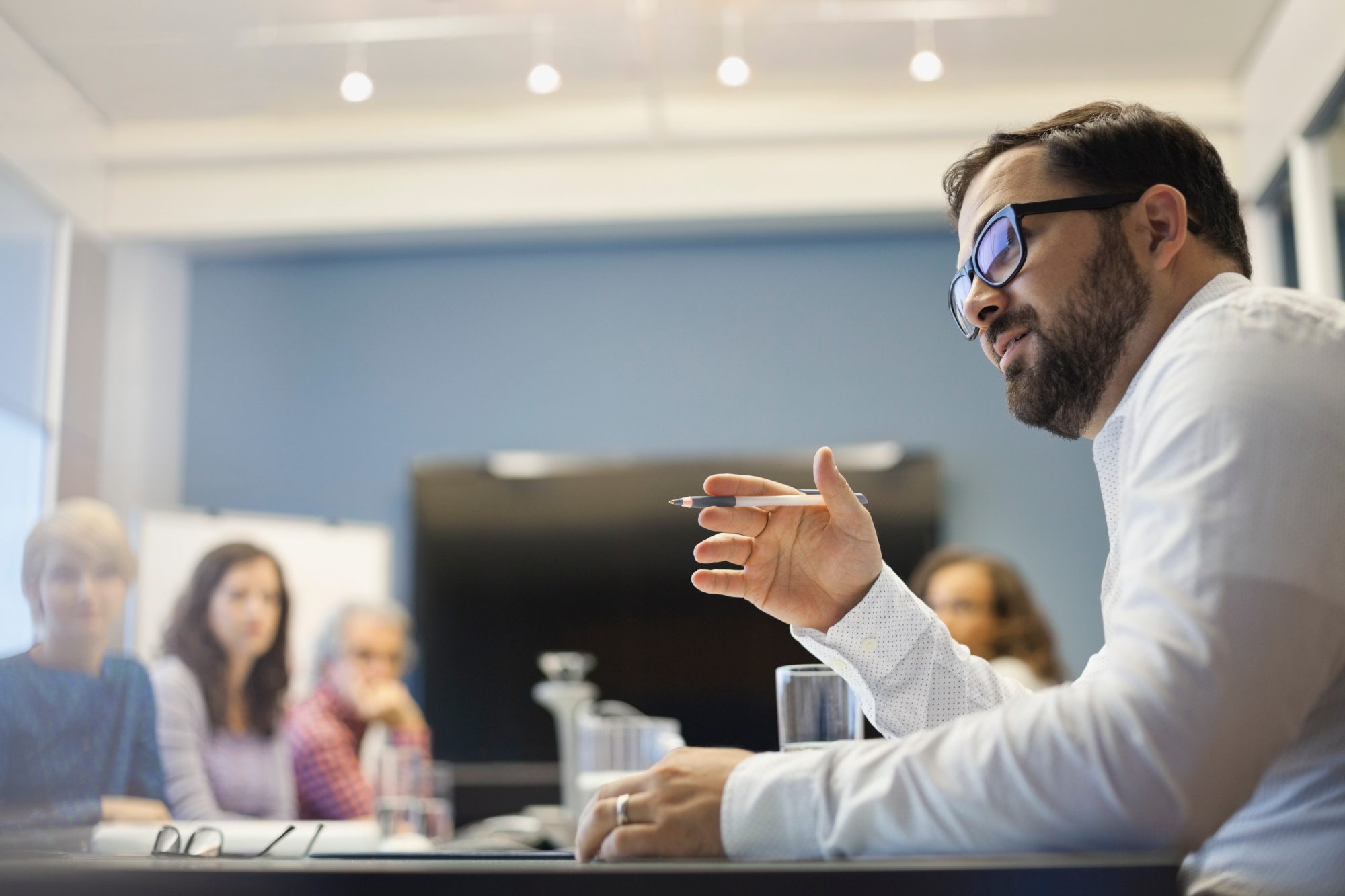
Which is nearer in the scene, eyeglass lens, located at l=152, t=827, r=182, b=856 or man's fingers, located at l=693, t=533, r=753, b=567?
eyeglass lens, located at l=152, t=827, r=182, b=856

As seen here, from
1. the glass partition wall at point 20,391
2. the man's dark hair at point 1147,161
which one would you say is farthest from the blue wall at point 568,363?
the man's dark hair at point 1147,161

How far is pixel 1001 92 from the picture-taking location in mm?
4172

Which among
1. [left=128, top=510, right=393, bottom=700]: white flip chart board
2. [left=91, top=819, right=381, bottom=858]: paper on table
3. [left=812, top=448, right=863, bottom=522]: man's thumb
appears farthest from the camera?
[left=128, top=510, right=393, bottom=700]: white flip chart board

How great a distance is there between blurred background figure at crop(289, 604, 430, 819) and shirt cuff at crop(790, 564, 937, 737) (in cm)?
225

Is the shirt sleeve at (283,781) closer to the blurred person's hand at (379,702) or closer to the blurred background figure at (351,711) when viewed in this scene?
the blurred background figure at (351,711)

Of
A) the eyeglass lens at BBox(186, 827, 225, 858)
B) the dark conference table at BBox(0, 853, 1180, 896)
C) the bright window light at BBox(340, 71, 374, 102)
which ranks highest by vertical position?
the bright window light at BBox(340, 71, 374, 102)

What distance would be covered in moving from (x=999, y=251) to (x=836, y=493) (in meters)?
A: 0.31

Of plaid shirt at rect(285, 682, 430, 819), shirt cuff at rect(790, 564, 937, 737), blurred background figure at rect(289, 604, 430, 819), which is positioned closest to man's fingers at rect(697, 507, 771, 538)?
shirt cuff at rect(790, 564, 937, 737)

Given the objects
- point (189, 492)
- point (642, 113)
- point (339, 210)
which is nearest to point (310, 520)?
point (189, 492)

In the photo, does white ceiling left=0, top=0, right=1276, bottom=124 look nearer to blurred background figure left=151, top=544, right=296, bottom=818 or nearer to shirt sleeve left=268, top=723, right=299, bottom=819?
blurred background figure left=151, top=544, right=296, bottom=818

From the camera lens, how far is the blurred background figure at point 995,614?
10.5 feet

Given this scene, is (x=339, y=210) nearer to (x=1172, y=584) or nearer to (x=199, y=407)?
(x=199, y=407)

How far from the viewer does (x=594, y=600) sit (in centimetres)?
435

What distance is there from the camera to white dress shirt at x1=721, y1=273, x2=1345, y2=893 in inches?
26.7
